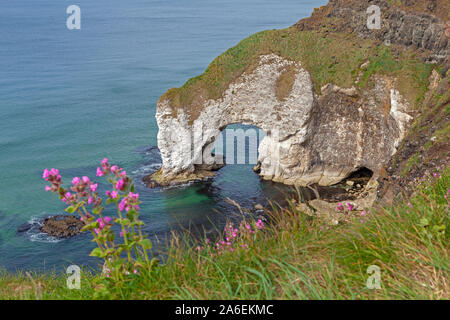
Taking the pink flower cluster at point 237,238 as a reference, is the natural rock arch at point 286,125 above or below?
below

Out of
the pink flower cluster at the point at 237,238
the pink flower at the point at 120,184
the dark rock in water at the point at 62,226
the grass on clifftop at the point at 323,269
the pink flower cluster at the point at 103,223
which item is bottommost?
the dark rock in water at the point at 62,226

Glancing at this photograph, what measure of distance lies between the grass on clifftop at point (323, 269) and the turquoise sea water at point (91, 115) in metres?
2.77

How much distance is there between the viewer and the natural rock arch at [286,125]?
45875mm

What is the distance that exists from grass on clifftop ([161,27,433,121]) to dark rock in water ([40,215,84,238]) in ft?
54.8

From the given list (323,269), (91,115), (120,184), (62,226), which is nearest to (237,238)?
(323,269)

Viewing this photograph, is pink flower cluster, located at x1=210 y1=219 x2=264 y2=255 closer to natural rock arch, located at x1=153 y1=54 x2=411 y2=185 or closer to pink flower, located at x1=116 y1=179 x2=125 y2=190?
pink flower, located at x1=116 y1=179 x2=125 y2=190

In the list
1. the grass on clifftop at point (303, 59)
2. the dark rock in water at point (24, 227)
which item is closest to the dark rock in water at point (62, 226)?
the dark rock in water at point (24, 227)

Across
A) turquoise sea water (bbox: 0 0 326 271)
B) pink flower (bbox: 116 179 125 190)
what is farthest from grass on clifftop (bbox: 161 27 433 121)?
pink flower (bbox: 116 179 125 190)

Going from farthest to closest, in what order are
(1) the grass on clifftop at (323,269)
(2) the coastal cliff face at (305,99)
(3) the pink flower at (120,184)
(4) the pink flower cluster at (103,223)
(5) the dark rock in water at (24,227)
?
(2) the coastal cliff face at (305,99) < (5) the dark rock in water at (24,227) < (4) the pink flower cluster at (103,223) < (3) the pink flower at (120,184) < (1) the grass on clifftop at (323,269)

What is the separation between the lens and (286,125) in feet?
156

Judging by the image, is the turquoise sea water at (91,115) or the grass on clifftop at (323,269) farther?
the turquoise sea water at (91,115)

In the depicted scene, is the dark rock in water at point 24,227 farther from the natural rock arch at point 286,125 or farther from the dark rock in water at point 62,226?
the natural rock arch at point 286,125

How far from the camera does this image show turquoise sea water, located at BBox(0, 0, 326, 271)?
41094 mm
